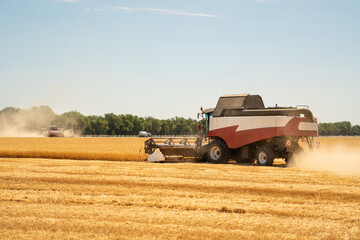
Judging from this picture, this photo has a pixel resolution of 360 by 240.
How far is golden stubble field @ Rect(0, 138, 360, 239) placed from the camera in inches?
298

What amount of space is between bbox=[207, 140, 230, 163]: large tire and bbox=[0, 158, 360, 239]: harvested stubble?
487 cm

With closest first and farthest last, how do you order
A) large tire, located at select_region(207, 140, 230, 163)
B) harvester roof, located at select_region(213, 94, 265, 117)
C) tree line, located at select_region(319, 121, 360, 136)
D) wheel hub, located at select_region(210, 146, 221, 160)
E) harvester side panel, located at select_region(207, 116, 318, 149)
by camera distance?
harvester side panel, located at select_region(207, 116, 318, 149), harvester roof, located at select_region(213, 94, 265, 117), large tire, located at select_region(207, 140, 230, 163), wheel hub, located at select_region(210, 146, 221, 160), tree line, located at select_region(319, 121, 360, 136)

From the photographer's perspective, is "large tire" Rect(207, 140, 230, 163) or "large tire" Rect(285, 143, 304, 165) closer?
"large tire" Rect(285, 143, 304, 165)

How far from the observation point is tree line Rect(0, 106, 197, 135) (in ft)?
273

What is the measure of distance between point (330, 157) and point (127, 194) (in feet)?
39.0

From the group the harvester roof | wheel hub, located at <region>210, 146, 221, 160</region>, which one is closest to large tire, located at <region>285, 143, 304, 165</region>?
the harvester roof

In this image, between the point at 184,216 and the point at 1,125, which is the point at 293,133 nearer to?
the point at 184,216

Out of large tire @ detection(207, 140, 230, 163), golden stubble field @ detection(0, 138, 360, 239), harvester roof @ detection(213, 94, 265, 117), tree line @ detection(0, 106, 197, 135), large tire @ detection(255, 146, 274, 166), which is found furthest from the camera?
tree line @ detection(0, 106, 197, 135)

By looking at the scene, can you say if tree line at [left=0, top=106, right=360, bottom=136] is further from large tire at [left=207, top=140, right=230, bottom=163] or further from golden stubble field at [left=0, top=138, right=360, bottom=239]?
golden stubble field at [left=0, top=138, right=360, bottom=239]

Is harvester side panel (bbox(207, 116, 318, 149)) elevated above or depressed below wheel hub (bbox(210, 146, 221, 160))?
above

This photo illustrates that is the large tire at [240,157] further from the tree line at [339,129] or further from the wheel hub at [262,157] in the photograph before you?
the tree line at [339,129]

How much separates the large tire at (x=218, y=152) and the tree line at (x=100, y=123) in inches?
2343

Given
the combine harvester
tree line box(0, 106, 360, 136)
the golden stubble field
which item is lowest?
the golden stubble field

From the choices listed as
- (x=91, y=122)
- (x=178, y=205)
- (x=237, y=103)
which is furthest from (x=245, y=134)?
(x=91, y=122)
